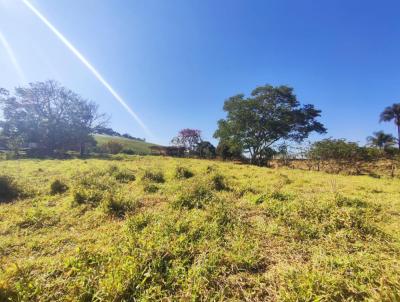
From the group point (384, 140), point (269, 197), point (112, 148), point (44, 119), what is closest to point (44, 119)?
point (44, 119)

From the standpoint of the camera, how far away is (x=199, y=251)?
3.82 meters

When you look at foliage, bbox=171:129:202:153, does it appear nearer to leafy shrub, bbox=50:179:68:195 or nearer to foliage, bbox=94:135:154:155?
foliage, bbox=94:135:154:155

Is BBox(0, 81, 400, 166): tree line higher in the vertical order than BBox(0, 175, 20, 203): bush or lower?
higher

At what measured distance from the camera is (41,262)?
11.7 feet

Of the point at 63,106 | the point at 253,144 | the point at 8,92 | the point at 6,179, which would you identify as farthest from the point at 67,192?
the point at 8,92

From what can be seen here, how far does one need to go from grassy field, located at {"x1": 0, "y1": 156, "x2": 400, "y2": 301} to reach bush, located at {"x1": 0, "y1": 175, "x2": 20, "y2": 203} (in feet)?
A: 3.48

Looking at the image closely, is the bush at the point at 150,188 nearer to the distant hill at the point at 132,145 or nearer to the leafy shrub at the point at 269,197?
the leafy shrub at the point at 269,197

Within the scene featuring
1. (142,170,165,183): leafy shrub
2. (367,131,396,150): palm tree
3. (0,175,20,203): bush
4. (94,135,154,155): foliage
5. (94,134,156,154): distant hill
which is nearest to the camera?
(0,175,20,203): bush

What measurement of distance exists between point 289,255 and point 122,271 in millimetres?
2721

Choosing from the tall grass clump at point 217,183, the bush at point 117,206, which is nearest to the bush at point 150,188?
the bush at point 117,206

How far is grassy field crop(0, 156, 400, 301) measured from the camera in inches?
111

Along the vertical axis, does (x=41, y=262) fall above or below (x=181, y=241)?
below

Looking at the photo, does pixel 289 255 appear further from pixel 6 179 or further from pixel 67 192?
pixel 6 179

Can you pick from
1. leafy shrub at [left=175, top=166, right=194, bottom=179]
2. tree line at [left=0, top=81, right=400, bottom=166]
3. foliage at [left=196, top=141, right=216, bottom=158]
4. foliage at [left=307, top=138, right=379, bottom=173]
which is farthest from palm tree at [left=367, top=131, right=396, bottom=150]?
leafy shrub at [left=175, top=166, right=194, bottom=179]
